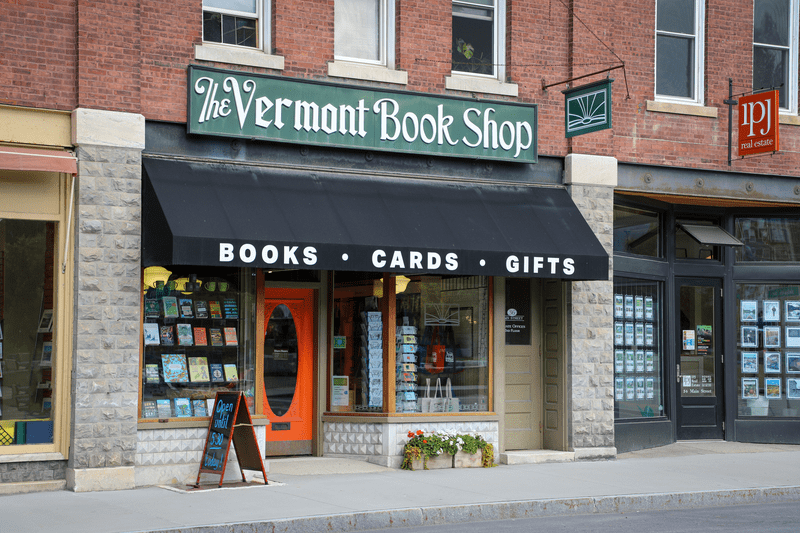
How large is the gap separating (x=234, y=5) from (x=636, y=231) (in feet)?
22.4

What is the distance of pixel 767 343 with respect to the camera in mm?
15375

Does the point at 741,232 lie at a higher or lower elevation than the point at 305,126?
lower

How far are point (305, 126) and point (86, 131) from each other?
262cm

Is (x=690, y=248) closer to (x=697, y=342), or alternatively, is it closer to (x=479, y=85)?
(x=697, y=342)

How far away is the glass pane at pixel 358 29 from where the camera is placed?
40.6 ft

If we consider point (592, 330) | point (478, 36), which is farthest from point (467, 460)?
point (478, 36)

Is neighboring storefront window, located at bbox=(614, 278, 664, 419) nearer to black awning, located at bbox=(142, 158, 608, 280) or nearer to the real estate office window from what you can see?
black awning, located at bbox=(142, 158, 608, 280)

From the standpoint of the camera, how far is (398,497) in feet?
32.3

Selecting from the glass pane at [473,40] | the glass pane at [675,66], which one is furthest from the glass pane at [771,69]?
the glass pane at [473,40]

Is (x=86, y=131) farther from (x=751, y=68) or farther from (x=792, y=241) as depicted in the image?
(x=792, y=241)

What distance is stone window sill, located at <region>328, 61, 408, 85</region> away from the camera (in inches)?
472

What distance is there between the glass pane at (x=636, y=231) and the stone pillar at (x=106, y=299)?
707cm

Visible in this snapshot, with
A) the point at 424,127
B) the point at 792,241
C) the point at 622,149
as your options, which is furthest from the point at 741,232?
the point at 424,127

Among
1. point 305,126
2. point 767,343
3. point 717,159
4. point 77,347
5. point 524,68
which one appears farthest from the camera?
point 767,343
